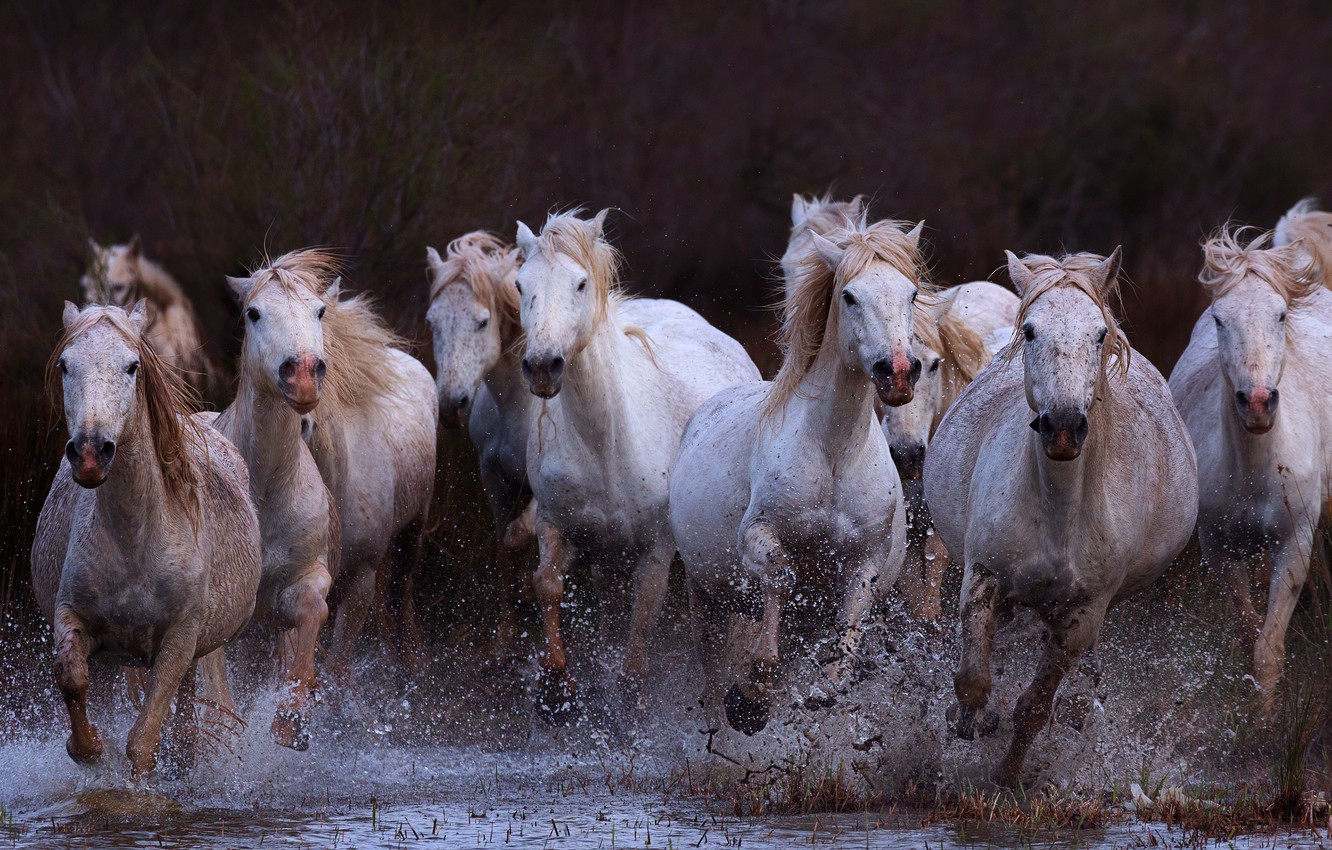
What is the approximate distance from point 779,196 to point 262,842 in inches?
617

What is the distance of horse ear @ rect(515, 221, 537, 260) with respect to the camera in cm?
739

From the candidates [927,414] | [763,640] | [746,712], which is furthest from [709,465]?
[927,414]

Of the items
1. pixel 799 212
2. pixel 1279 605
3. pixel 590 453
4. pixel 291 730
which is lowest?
pixel 291 730

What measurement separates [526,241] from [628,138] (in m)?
11.8

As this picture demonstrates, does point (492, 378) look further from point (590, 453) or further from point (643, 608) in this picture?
point (643, 608)

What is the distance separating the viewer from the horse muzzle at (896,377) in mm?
5559

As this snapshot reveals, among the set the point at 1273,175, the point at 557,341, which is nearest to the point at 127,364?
the point at 557,341

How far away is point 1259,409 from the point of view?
6383 millimetres

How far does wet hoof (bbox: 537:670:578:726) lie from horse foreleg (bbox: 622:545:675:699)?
24cm

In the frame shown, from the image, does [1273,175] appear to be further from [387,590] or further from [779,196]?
[387,590]

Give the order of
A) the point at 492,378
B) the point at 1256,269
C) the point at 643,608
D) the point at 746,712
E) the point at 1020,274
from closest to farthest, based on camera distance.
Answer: the point at 1020,274 → the point at 746,712 → the point at 1256,269 → the point at 643,608 → the point at 492,378

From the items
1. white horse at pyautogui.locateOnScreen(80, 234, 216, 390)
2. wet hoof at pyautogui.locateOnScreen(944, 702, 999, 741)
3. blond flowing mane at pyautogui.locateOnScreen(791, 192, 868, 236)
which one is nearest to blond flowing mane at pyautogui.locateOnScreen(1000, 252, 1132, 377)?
wet hoof at pyautogui.locateOnScreen(944, 702, 999, 741)

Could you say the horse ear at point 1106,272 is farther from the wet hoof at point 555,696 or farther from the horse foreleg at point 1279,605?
the wet hoof at point 555,696

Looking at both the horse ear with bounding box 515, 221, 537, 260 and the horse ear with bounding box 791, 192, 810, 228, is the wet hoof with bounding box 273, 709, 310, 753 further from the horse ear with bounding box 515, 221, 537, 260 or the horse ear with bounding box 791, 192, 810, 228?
the horse ear with bounding box 791, 192, 810, 228
